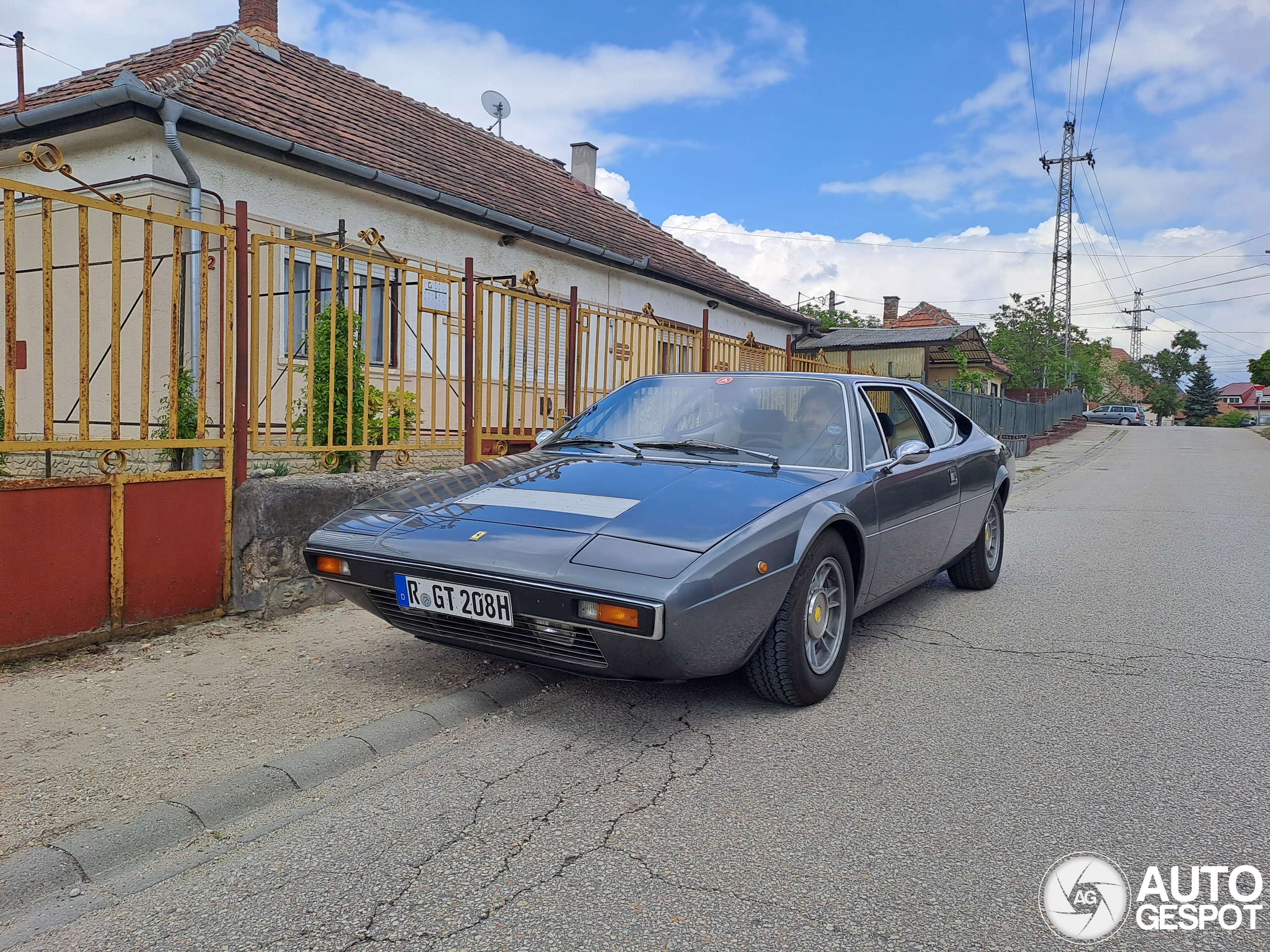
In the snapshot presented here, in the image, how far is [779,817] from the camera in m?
2.77

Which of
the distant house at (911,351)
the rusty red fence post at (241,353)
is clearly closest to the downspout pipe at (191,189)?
the rusty red fence post at (241,353)

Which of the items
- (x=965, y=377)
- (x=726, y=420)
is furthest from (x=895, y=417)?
(x=965, y=377)

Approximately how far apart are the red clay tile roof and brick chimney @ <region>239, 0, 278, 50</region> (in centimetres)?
28

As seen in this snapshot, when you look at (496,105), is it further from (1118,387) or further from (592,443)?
(1118,387)

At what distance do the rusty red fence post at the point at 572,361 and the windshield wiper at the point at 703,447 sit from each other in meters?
3.24

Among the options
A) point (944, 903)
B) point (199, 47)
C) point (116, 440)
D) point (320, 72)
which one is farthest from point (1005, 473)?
point (320, 72)

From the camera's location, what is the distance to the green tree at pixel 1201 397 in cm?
8844

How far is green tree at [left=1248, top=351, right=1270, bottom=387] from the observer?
6012 cm

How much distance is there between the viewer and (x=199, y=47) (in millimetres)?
11375

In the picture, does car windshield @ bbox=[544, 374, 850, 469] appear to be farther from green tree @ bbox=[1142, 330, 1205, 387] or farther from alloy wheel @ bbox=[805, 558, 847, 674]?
green tree @ bbox=[1142, 330, 1205, 387]

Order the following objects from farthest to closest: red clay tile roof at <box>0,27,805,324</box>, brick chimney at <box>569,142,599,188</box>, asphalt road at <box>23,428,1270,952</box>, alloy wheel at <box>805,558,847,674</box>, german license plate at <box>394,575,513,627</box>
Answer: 1. brick chimney at <box>569,142,599,188</box>
2. red clay tile roof at <box>0,27,805,324</box>
3. alloy wheel at <box>805,558,847,674</box>
4. german license plate at <box>394,575,513,627</box>
5. asphalt road at <box>23,428,1270,952</box>

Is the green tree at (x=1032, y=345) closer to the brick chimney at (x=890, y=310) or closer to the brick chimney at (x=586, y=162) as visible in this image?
the brick chimney at (x=890, y=310)

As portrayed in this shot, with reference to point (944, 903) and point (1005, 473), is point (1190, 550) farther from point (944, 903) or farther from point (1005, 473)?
point (944, 903)

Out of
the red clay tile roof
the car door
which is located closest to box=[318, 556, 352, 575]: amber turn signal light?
the car door
